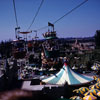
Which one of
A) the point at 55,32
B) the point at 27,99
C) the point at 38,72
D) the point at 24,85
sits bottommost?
the point at 38,72

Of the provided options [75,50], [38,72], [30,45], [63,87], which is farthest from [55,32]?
[75,50]

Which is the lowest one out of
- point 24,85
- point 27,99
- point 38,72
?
point 38,72

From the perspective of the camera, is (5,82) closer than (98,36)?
Yes

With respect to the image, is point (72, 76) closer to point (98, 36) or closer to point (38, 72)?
point (38, 72)

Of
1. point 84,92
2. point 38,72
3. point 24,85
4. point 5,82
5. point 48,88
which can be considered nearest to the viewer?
point 5,82

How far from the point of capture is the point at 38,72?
987 inches

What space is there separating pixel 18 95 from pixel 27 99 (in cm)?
12

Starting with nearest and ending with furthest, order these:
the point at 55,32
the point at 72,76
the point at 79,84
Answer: the point at 79,84
the point at 72,76
the point at 55,32

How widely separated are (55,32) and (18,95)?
1273 cm

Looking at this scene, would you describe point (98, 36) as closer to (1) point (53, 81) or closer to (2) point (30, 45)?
(2) point (30, 45)

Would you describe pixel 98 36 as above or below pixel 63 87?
above

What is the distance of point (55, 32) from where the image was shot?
1458 centimetres

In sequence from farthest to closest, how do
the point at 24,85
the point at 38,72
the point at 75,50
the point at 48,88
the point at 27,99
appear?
1. the point at 75,50
2. the point at 38,72
3. the point at 48,88
4. the point at 24,85
5. the point at 27,99

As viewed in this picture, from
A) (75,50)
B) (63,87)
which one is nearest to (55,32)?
(63,87)
